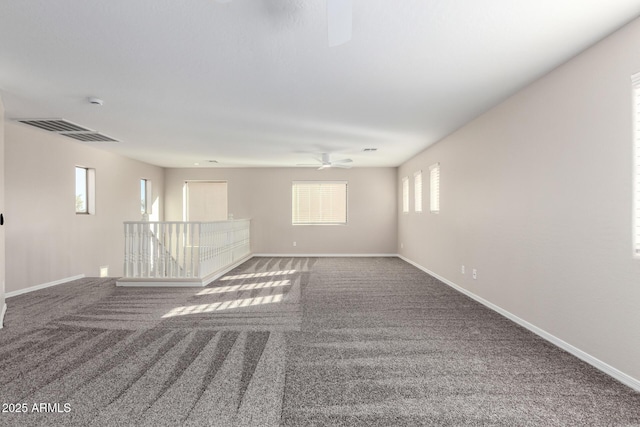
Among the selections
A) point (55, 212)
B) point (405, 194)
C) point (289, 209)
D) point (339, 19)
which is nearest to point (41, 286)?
point (55, 212)

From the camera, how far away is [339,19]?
1.77 m

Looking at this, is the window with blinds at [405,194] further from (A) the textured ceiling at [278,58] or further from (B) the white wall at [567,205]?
(B) the white wall at [567,205]

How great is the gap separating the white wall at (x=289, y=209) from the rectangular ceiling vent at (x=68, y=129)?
3756 mm

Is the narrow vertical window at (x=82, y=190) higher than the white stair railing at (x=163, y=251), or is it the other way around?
the narrow vertical window at (x=82, y=190)

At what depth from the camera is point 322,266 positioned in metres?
7.61

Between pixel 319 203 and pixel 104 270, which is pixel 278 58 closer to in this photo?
pixel 104 270

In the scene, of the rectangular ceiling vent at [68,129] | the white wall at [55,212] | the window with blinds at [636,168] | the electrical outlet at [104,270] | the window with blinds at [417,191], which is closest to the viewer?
the window with blinds at [636,168]

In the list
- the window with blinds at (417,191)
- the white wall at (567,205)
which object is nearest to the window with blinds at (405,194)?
the window with blinds at (417,191)

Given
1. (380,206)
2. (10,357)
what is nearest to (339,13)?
(10,357)

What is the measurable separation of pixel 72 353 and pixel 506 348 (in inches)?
147

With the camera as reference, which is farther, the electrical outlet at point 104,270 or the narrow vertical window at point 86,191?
the electrical outlet at point 104,270

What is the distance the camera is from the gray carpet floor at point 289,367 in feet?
6.50

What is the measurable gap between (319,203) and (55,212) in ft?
19.4

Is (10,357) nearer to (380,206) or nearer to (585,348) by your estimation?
(585,348)
